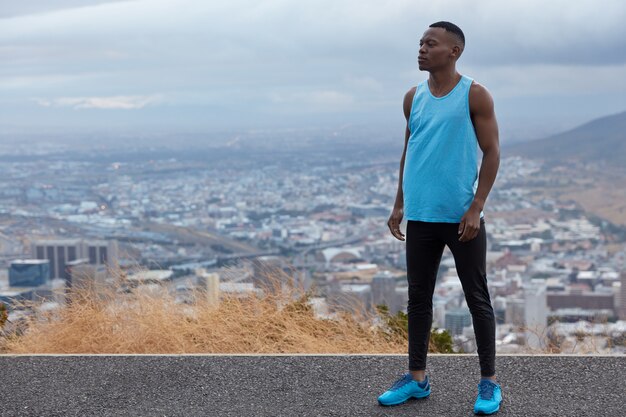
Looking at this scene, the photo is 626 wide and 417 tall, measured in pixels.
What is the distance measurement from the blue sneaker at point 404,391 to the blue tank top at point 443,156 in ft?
2.55

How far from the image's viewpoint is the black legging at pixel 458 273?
3.79 metres

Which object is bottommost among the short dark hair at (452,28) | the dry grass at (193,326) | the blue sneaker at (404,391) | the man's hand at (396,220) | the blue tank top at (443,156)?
the dry grass at (193,326)

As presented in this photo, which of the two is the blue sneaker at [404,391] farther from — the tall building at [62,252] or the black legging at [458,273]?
the tall building at [62,252]

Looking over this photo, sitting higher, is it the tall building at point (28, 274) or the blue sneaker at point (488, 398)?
the blue sneaker at point (488, 398)

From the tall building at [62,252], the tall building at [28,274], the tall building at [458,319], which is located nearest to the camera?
the tall building at [458,319]

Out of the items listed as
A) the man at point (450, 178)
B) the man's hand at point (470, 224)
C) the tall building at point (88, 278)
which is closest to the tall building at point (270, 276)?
the tall building at point (88, 278)

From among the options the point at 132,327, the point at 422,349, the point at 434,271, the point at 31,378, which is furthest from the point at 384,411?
the point at 132,327

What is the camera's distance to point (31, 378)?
455cm

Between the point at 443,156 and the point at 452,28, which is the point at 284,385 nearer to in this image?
the point at 443,156

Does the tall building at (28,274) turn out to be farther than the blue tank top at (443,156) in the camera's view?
Yes

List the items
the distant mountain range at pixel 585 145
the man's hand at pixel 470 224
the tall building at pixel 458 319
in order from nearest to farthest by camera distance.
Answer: the man's hand at pixel 470 224 < the tall building at pixel 458 319 < the distant mountain range at pixel 585 145

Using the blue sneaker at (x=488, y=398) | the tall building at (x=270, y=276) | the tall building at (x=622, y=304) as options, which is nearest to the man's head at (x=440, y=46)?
the blue sneaker at (x=488, y=398)

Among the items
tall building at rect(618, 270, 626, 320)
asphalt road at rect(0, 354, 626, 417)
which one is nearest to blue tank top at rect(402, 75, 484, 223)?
asphalt road at rect(0, 354, 626, 417)

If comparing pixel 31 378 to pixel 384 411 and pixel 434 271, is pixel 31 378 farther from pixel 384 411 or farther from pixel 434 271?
pixel 434 271
